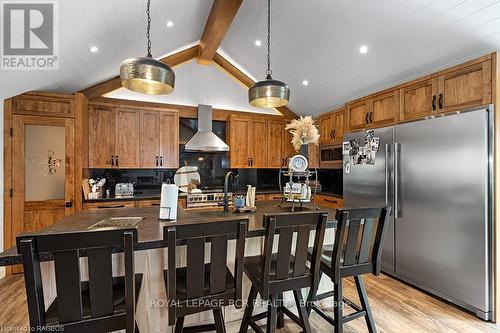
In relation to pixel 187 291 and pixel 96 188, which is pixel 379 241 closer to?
pixel 187 291

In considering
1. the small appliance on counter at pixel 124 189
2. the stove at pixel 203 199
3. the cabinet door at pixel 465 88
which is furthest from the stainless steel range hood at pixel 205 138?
the cabinet door at pixel 465 88

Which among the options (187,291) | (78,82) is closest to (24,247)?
(187,291)

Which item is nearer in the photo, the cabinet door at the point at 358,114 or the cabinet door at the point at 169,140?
the cabinet door at the point at 358,114

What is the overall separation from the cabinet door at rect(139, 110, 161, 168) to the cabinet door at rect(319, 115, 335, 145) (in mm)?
3110

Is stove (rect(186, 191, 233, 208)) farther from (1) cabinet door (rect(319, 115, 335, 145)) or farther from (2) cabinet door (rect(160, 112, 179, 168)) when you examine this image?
(1) cabinet door (rect(319, 115, 335, 145))

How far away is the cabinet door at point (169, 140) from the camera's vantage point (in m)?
4.13

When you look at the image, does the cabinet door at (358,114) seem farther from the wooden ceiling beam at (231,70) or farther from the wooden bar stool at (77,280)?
the wooden bar stool at (77,280)

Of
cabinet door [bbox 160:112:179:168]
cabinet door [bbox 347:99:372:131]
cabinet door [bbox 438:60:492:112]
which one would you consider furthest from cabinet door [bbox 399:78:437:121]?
cabinet door [bbox 160:112:179:168]

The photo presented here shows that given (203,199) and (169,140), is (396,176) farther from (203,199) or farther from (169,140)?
(169,140)

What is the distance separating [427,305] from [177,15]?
4.44 metres

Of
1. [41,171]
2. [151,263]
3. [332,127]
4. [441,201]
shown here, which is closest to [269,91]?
[151,263]

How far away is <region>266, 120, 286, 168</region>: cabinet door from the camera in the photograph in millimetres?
4930

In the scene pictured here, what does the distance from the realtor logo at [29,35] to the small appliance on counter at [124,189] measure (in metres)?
1.96

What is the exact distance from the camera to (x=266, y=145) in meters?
4.90
